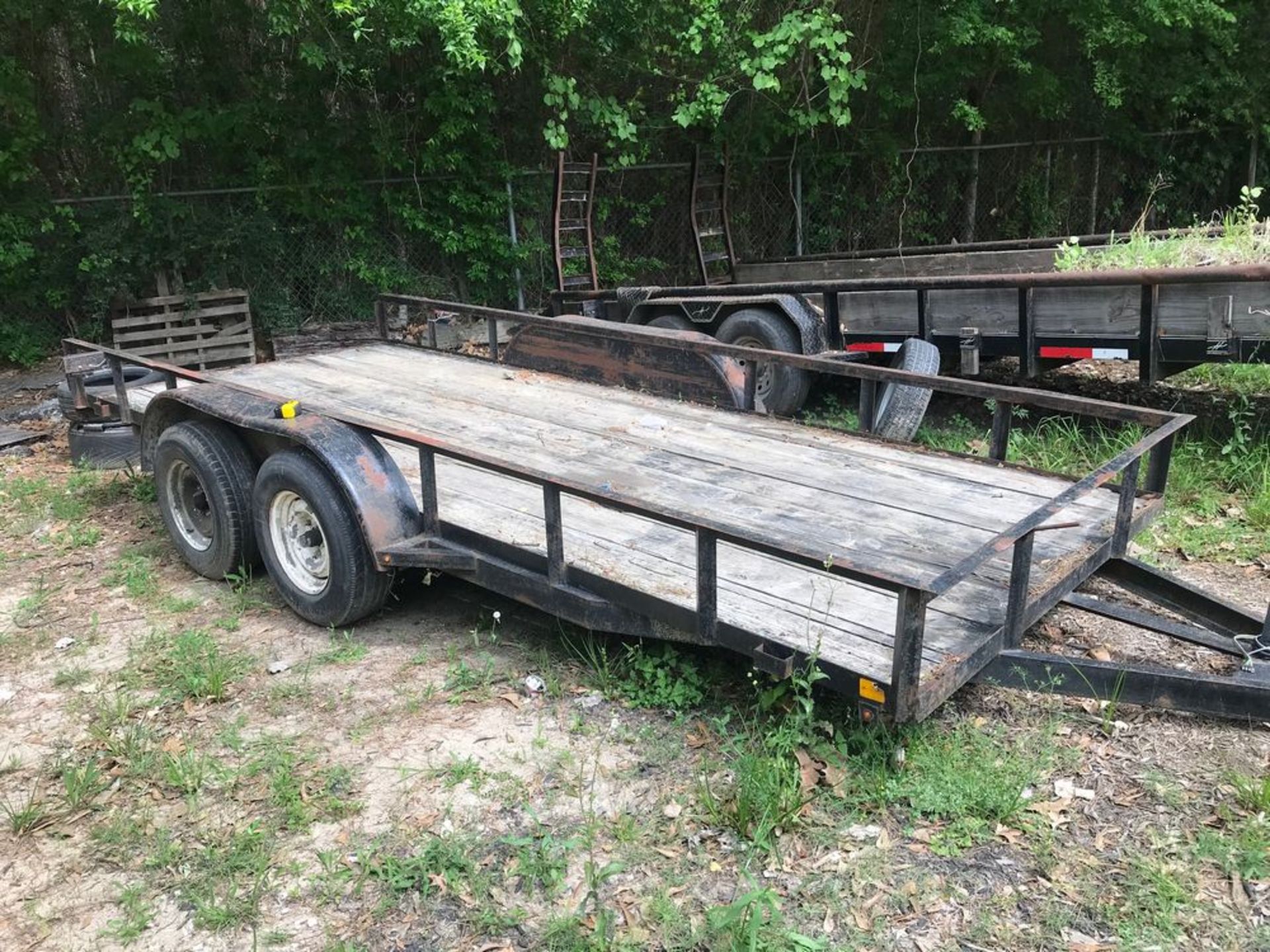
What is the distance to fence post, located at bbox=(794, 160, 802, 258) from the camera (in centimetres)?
1388

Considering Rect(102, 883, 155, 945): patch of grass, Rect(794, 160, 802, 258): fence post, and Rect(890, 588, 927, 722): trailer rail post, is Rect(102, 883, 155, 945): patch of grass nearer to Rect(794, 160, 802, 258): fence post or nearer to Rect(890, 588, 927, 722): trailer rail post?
Rect(890, 588, 927, 722): trailer rail post

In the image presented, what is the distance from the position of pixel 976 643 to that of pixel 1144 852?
2.36 feet

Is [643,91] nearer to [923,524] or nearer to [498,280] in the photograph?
[498,280]

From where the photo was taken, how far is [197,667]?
420 centimetres

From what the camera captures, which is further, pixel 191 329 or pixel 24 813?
pixel 191 329

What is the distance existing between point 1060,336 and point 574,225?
237 inches

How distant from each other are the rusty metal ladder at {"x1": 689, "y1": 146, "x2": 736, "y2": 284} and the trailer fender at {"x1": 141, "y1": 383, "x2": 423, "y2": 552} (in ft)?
22.3

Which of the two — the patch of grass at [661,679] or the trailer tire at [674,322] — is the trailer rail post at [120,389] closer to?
the patch of grass at [661,679]

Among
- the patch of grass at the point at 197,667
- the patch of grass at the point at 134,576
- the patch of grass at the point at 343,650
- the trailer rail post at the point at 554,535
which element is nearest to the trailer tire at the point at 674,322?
the patch of grass at the point at 134,576

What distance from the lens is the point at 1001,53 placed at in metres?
12.6

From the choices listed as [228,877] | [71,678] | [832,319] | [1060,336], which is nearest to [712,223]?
[832,319]

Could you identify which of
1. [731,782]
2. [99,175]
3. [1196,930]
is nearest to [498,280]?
[99,175]

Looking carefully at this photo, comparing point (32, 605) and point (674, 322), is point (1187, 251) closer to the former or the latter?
point (674, 322)

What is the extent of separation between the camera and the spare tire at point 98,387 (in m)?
6.41
